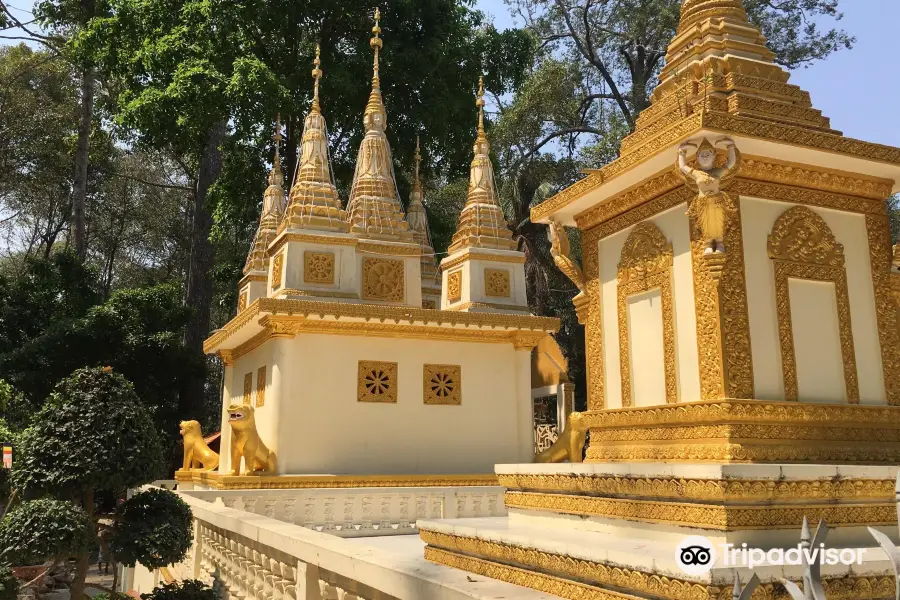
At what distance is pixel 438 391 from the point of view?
1302 cm

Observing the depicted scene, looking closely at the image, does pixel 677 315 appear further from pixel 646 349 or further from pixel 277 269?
pixel 277 269

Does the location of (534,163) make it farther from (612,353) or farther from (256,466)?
(612,353)

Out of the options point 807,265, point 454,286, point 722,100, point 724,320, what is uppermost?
point 454,286

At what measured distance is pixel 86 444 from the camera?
17.7 ft

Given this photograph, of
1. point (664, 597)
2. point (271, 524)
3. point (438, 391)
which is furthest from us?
point (438, 391)

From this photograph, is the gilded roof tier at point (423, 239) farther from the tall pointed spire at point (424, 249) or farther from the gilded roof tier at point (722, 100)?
the gilded roof tier at point (722, 100)

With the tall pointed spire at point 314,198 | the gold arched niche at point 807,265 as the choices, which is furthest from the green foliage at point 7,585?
the tall pointed spire at point 314,198

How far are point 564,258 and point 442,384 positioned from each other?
7296 millimetres

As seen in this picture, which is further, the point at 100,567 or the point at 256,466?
the point at 100,567

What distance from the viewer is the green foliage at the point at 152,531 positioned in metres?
5.61

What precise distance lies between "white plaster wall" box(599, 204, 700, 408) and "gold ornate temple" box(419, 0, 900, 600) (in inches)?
0.5

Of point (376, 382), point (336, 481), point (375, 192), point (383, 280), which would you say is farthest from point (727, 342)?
point (375, 192)

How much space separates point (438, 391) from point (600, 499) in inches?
329

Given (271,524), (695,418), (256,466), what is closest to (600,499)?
(695,418)
